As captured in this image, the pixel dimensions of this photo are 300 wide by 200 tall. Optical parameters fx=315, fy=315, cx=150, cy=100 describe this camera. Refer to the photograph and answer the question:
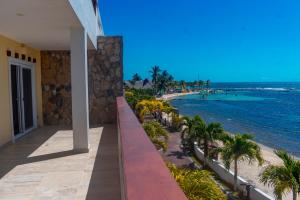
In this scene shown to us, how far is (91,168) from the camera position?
483cm

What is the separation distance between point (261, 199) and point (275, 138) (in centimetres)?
2242

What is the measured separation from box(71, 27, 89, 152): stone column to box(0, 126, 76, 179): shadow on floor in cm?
32

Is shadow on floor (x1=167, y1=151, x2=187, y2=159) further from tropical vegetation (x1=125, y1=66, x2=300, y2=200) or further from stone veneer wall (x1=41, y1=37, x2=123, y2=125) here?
stone veneer wall (x1=41, y1=37, x2=123, y2=125)

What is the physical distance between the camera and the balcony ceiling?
3.92 metres

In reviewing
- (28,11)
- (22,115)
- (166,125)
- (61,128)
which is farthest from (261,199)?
(166,125)

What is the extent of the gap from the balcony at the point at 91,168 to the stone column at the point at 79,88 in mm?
319

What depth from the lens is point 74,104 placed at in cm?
576

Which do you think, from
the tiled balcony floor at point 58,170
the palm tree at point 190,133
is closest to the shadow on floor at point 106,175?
the tiled balcony floor at point 58,170

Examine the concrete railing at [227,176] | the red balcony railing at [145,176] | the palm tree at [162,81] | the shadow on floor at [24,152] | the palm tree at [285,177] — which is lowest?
the concrete railing at [227,176]

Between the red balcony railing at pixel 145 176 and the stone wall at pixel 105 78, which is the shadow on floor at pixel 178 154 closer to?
the stone wall at pixel 105 78

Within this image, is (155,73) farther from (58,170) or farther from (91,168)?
(58,170)

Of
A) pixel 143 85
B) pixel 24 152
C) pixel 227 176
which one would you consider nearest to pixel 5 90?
pixel 24 152

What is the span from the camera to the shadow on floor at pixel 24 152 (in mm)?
5139

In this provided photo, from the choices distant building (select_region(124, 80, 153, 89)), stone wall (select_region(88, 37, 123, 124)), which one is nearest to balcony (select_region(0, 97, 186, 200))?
stone wall (select_region(88, 37, 123, 124))
